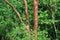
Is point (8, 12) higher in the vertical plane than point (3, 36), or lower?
higher

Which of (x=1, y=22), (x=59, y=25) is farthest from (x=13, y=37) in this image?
(x=59, y=25)

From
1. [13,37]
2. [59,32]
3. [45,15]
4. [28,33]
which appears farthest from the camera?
[59,32]

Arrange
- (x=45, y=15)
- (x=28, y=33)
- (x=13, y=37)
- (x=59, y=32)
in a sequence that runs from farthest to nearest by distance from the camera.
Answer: (x=59, y=32)
(x=45, y=15)
(x=13, y=37)
(x=28, y=33)

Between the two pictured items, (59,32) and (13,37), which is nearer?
(13,37)

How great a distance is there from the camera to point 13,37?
477 inches

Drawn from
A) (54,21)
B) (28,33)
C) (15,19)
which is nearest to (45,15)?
(54,21)

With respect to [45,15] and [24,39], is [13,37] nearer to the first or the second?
[24,39]

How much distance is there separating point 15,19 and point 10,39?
134 cm

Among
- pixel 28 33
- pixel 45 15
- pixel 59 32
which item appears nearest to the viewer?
pixel 28 33

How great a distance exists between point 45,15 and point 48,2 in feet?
2.52

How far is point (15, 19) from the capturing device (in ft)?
43.5

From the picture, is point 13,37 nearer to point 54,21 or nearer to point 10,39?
point 10,39

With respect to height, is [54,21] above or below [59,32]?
above

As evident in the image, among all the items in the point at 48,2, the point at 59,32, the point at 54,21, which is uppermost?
the point at 48,2
